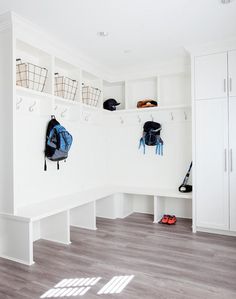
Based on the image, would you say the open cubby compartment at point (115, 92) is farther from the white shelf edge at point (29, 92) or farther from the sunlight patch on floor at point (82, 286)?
the sunlight patch on floor at point (82, 286)

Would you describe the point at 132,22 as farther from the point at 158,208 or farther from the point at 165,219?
the point at 165,219

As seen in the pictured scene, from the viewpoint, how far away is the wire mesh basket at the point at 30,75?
2904 millimetres

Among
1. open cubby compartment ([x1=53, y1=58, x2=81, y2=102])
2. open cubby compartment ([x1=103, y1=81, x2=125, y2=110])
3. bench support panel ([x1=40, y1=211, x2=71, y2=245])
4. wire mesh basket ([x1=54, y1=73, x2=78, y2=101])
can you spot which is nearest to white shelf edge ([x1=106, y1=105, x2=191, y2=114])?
open cubby compartment ([x1=103, y1=81, x2=125, y2=110])

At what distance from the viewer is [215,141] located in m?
3.34

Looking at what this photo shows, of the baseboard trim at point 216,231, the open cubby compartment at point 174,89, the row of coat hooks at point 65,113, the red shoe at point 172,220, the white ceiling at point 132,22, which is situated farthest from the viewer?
the open cubby compartment at point 174,89

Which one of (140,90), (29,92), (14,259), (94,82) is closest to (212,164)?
(140,90)

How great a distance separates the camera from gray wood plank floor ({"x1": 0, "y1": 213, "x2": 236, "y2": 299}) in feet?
6.93

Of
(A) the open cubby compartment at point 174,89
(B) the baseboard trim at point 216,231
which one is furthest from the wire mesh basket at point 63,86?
(B) the baseboard trim at point 216,231

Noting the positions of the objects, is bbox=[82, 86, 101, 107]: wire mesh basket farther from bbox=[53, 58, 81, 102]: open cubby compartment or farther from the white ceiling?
the white ceiling

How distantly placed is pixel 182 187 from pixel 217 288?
1.83 metres

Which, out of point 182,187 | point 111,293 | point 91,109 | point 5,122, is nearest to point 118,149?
point 91,109

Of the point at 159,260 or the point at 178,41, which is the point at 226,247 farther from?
the point at 178,41

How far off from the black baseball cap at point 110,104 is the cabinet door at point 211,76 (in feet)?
4.97

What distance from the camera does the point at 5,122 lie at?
271 cm
